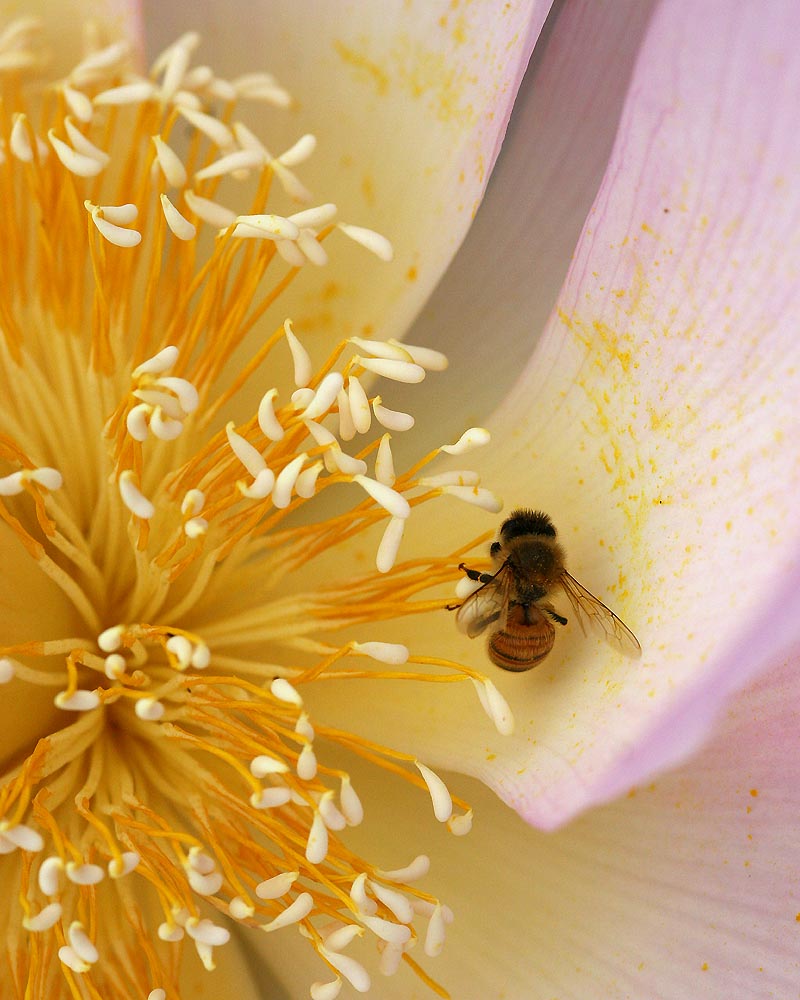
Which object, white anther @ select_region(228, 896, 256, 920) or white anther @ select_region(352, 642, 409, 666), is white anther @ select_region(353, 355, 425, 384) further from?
white anther @ select_region(228, 896, 256, 920)

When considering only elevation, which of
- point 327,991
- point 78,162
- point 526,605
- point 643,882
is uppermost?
point 78,162

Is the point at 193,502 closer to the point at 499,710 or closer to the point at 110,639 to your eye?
the point at 110,639

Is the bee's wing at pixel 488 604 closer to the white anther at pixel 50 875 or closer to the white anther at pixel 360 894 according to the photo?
the white anther at pixel 360 894

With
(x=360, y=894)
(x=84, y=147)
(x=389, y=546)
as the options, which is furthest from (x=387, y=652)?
(x=84, y=147)

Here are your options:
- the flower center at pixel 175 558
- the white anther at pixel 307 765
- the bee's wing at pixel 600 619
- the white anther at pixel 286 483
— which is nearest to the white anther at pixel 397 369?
the flower center at pixel 175 558

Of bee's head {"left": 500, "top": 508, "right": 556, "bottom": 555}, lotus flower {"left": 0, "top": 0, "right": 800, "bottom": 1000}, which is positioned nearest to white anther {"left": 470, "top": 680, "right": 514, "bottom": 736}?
lotus flower {"left": 0, "top": 0, "right": 800, "bottom": 1000}
